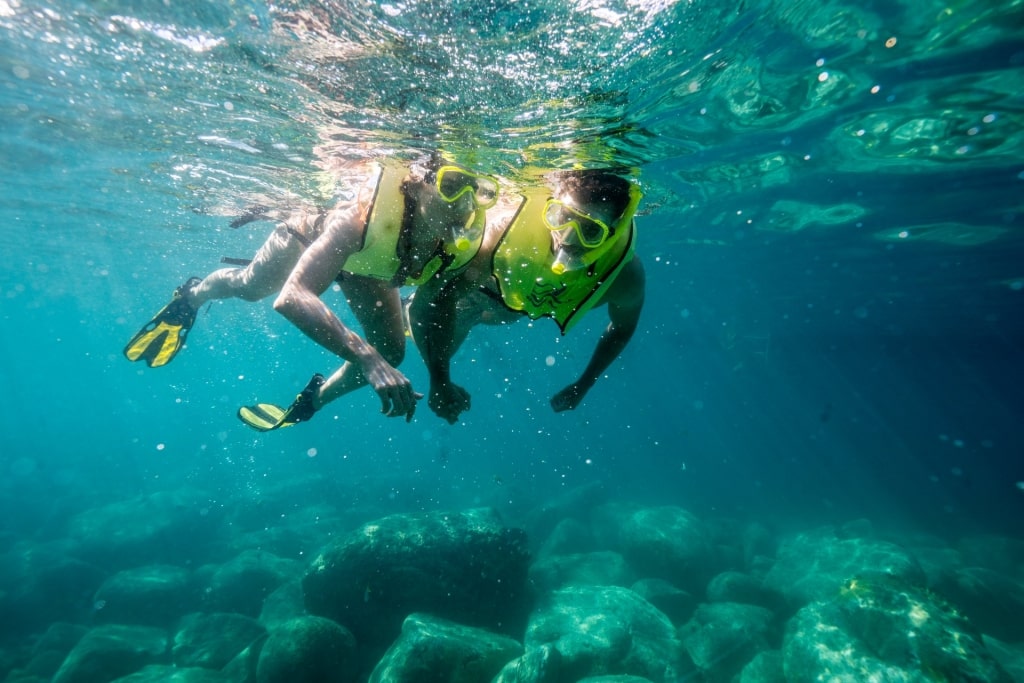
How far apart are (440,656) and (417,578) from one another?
2774 millimetres

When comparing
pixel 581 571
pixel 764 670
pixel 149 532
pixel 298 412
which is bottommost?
pixel 149 532

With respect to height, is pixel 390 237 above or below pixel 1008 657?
above

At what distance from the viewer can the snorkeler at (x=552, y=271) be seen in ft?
11.6

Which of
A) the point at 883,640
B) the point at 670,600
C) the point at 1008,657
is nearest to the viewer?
the point at 883,640

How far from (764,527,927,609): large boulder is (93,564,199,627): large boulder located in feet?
51.0

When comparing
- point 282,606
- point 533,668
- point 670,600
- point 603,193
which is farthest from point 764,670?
point 282,606

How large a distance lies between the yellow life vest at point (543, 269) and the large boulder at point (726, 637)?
822cm

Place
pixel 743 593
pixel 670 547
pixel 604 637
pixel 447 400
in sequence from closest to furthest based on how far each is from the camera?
pixel 447 400, pixel 604 637, pixel 743 593, pixel 670 547

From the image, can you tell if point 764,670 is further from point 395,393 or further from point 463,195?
point 463,195

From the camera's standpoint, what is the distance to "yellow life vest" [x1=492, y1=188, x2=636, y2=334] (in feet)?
11.9

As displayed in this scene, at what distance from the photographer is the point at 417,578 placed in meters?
9.66

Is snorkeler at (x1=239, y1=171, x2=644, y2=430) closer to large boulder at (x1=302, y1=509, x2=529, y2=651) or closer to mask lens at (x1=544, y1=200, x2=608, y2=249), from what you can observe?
mask lens at (x1=544, y1=200, x2=608, y2=249)

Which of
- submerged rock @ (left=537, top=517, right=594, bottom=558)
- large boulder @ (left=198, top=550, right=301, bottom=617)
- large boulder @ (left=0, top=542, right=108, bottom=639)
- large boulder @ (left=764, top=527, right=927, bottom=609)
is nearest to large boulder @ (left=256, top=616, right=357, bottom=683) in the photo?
large boulder @ (left=198, top=550, right=301, bottom=617)

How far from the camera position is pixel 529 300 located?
3.87 meters
